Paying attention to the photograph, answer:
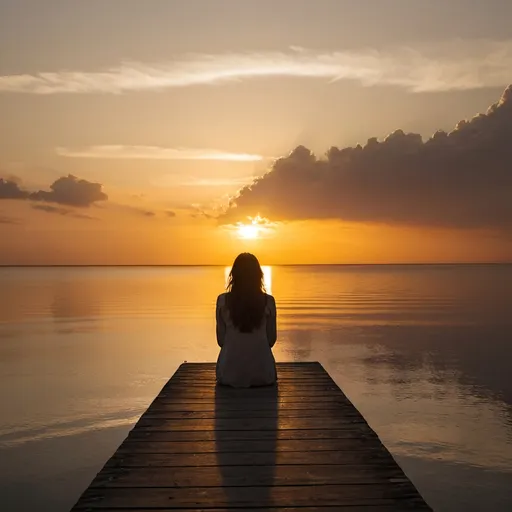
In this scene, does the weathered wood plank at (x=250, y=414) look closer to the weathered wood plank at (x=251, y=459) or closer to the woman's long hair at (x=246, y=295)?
the woman's long hair at (x=246, y=295)

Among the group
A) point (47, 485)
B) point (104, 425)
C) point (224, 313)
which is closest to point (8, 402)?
point (104, 425)

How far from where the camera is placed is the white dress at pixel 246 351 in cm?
897

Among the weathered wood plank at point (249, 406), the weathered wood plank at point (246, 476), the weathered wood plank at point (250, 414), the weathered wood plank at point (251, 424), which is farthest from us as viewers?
the weathered wood plank at point (249, 406)

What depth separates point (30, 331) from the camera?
3344 centimetres

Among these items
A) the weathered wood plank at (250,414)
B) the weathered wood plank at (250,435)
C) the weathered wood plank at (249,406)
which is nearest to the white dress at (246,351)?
the weathered wood plank at (249,406)

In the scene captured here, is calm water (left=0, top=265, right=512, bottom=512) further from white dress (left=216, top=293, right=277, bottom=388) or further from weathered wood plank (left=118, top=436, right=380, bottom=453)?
weathered wood plank (left=118, top=436, right=380, bottom=453)

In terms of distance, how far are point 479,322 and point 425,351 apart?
13.7 metres

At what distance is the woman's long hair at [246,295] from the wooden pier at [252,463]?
1266 mm

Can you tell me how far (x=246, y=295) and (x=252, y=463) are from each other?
3394 mm

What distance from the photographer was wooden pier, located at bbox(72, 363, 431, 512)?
191 inches

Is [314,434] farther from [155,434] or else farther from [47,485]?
[47,485]

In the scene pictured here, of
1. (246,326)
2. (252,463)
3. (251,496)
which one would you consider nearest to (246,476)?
(252,463)

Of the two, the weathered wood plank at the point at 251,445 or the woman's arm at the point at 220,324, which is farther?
the woman's arm at the point at 220,324

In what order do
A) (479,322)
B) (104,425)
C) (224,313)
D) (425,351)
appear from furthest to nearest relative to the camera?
(479,322) < (425,351) < (104,425) < (224,313)
